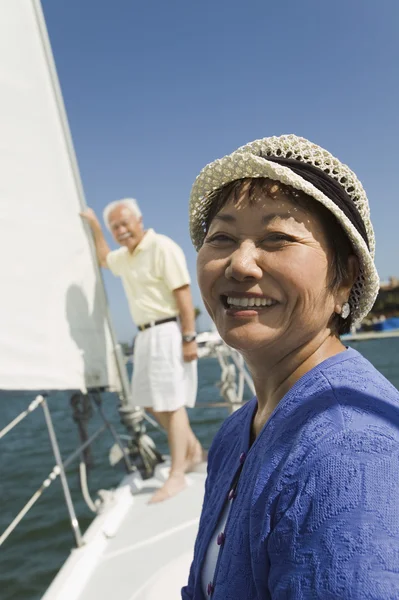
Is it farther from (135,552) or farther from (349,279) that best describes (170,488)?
(349,279)

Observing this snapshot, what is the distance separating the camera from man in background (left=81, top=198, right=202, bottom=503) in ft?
8.78

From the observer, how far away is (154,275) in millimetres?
2711

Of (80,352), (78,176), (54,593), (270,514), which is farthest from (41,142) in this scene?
(270,514)

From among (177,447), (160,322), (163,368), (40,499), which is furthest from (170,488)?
(40,499)

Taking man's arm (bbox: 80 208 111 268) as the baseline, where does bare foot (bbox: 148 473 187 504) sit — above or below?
below

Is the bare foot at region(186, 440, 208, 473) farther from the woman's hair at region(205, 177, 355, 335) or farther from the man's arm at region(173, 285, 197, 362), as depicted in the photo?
the woman's hair at region(205, 177, 355, 335)

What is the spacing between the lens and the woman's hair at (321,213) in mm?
797

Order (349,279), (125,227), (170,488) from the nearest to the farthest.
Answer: (349,279) < (170,488) < (125,227)

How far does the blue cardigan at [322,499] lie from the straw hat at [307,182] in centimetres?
15

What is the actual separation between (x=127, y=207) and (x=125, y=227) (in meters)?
0.13

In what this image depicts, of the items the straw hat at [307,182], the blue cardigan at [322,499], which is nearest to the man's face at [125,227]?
the straw hat at [307,182]

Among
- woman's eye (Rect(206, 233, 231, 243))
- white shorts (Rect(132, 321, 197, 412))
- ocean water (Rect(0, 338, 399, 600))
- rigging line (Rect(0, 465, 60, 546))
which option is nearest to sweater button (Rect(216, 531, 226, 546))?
woman's eye (Rect(206, 233, 231, 243))

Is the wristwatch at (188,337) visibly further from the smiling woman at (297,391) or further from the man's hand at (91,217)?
the smiling woman at (297,391)

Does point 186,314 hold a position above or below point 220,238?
below
